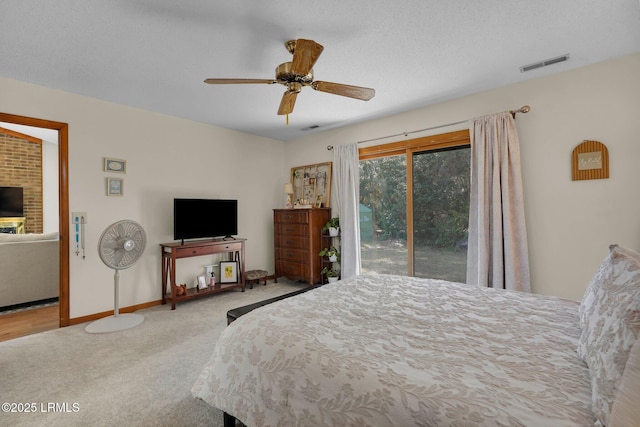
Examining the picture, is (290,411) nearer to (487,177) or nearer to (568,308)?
(568,308)

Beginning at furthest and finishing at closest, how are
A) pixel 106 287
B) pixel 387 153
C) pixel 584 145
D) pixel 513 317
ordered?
pixel 387 153, pixel 106 287, pixel 584 145, pixel 513 317

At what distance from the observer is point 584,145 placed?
262 centimetres

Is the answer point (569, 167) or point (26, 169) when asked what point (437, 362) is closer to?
point (569, 167)

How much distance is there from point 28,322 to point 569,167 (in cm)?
594

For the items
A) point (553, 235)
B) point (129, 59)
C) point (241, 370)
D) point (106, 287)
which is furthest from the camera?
point (106, 287)

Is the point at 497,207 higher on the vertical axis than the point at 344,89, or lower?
lower

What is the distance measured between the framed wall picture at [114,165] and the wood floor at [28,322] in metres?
1.83

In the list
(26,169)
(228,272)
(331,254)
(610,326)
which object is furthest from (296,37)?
(26,169)

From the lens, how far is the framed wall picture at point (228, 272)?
4.26 meters

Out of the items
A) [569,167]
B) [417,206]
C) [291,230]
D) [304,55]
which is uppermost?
[304,55]

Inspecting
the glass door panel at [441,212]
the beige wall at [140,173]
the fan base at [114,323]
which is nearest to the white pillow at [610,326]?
the glass door panel at [441,212]

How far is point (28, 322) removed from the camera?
3.19 m

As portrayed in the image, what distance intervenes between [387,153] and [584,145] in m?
2.09

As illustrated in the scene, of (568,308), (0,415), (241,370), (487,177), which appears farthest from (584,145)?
(0,415)
